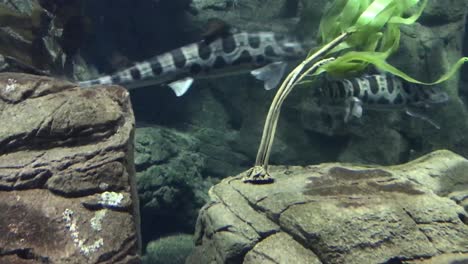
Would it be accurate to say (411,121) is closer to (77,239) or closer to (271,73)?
(271,73)

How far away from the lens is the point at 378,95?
5637 millimetres

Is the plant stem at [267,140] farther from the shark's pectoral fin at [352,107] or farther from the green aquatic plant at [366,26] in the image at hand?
the shark's pectoral fin at [352,107]

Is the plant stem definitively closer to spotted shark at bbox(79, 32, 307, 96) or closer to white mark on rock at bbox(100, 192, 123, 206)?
white mark on rock at bbox(100, 192, 123, 206)

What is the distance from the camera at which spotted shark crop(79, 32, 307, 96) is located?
6250 millimetres

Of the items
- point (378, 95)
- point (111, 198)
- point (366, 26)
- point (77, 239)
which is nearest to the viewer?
point (77, 239)

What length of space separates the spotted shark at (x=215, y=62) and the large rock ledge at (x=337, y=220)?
304 cm

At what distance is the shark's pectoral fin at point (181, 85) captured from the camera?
6.28 metres

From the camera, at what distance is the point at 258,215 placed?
3.07 metres

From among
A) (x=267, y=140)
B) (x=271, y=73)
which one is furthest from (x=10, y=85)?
(x=271, y=73)

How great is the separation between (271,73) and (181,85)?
4.65 ft

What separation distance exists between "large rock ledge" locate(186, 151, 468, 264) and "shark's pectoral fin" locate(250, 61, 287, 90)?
9.03 feet

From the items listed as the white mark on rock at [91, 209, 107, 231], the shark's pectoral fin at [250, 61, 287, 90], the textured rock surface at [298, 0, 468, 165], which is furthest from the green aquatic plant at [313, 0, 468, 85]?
the white mark on rock at [91, 209, 107, 231]

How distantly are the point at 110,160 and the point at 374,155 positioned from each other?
4797 mm

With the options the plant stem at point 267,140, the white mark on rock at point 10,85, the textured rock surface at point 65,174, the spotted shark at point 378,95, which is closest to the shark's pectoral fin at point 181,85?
the spotted shark at point 378,95
